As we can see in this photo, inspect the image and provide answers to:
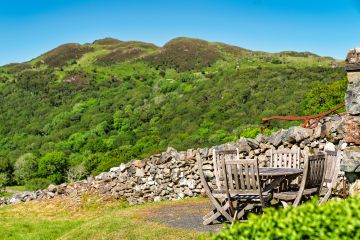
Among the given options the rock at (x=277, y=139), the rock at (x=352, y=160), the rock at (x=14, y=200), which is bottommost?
the rock at (x=14, y=200)

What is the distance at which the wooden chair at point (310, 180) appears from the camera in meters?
6.50

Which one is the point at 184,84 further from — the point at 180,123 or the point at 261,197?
the point at 261,197

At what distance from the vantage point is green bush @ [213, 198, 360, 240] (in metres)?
2.93

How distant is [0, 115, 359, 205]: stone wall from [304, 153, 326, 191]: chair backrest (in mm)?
3186

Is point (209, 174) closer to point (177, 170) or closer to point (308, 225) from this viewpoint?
point (177, 170)

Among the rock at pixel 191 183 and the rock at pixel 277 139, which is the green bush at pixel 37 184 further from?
the rock at pixel 277 139

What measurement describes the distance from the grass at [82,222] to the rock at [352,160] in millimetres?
1902

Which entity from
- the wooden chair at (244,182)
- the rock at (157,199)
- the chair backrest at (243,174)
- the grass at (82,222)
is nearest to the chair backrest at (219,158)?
the wooden chair at (244,182)

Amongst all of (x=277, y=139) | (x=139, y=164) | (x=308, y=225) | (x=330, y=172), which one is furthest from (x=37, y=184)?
(x=308, y=225)

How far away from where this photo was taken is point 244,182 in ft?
22.2

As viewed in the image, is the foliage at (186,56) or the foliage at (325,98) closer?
the foliage at (325,98)

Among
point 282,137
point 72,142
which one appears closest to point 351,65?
point 282,137

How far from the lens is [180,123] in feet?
139

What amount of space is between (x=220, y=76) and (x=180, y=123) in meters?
14.5
